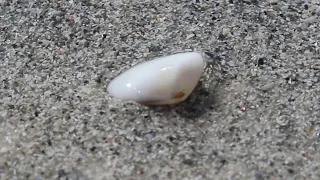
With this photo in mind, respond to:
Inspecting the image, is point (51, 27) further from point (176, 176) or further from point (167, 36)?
point (176, 176)

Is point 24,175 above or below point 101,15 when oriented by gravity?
below

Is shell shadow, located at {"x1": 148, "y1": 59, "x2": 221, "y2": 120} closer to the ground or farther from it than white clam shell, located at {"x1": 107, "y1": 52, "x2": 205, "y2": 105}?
closer to the ground

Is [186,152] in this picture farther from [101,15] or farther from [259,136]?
[101,15]

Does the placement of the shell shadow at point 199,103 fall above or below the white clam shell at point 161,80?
below

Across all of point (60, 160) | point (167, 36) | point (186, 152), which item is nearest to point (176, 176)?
point (186, 152)

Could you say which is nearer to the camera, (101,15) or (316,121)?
(316,121)

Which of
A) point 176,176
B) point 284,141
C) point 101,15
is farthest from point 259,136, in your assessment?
point 101,15
